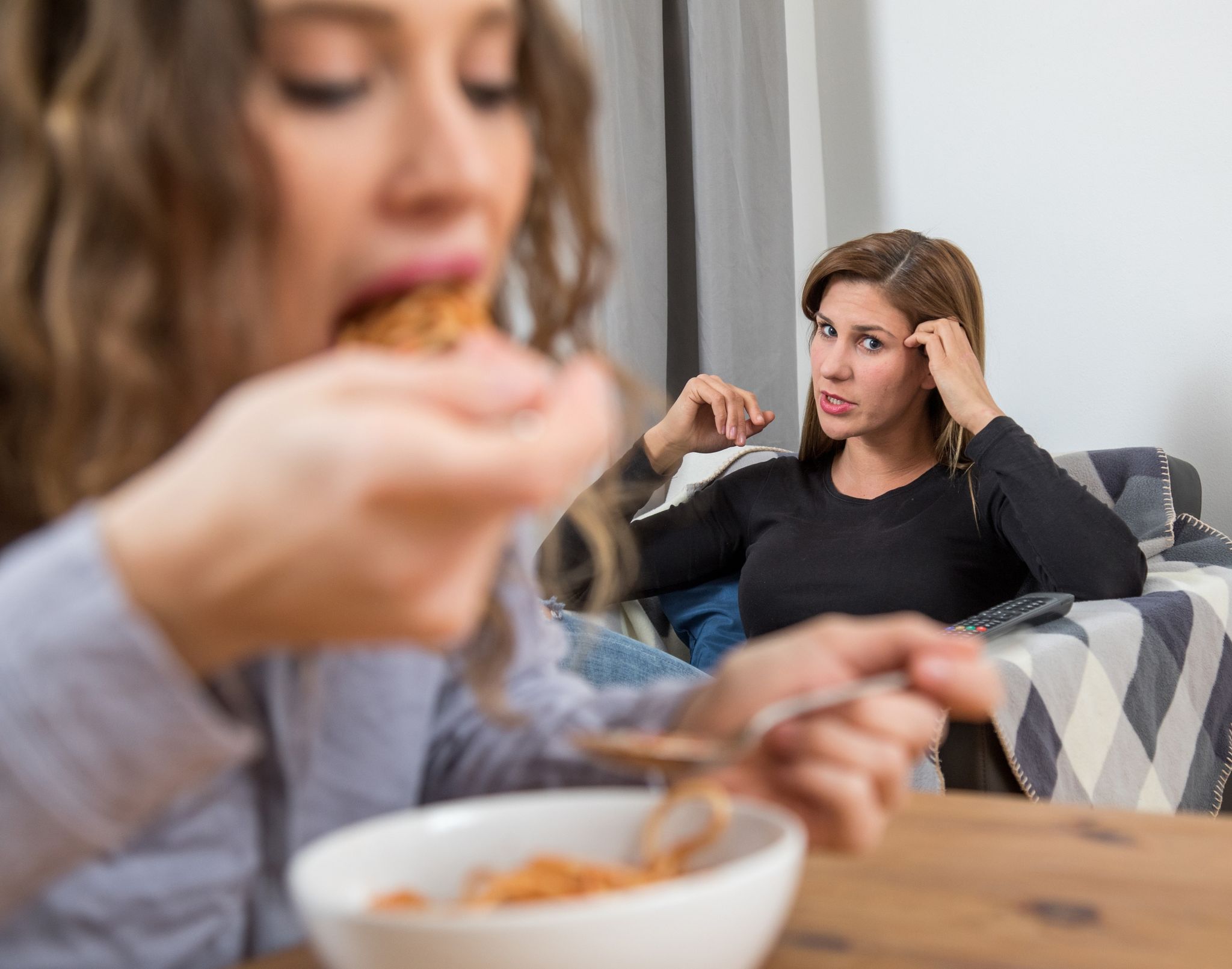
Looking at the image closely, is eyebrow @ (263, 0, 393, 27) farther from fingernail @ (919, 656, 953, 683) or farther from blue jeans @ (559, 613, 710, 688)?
blue jeans @ (559, 613, 710, 688)

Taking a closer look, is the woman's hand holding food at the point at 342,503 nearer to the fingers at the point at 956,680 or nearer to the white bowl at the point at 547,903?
the white bowl at the point at 547,903

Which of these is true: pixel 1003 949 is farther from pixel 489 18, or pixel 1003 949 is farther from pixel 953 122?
pixel 953 122

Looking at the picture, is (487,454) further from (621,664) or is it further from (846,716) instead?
(621,664)

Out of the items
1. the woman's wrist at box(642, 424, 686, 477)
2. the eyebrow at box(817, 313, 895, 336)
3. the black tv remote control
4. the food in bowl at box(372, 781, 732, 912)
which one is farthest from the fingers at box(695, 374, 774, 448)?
the food in bowl at box(372, 781, 732, 912)

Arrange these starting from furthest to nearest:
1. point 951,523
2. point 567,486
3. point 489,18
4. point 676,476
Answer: point 676,476 < point 951,523 < point 489,18 < point 567,486

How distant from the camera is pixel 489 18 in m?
0.47

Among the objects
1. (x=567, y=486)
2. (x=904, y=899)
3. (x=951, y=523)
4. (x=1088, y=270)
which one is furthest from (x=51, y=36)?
(x=1088, y=270)

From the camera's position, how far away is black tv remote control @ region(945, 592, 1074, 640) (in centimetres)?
152

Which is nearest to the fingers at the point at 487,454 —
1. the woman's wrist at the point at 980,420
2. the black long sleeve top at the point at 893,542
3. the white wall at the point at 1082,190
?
the black long sleeve top at the point at 893,542

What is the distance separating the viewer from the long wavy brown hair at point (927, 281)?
2193 mm

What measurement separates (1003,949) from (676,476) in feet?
6.72

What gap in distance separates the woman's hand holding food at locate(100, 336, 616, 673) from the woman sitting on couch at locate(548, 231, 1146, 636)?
1685 millimetres

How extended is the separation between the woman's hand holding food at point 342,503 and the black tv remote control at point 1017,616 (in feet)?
4.11

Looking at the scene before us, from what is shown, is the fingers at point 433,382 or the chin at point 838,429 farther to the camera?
the chin at point 838,429
